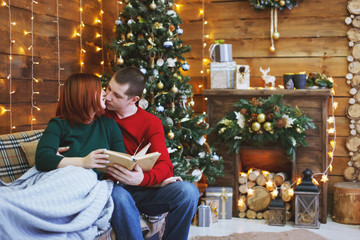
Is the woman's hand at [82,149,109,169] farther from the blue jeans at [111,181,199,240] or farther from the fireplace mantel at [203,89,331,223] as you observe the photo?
the fireplace mantel at [203,89,331,223]

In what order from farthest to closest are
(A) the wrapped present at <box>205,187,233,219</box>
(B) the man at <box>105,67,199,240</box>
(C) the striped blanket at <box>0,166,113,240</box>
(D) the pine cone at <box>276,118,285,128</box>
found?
(A) the wrapped present at <box>205,187,233,219</box> → (D) the pine cone at <box>276,118,285,128</box> → (B) the man at <box>105,67,199,240</box> → (C) the striped blanket at <box>0,166,113,240</box>

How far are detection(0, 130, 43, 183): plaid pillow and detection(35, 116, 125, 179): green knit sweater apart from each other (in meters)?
0.24

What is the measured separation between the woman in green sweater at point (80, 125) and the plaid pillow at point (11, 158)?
0.83ft

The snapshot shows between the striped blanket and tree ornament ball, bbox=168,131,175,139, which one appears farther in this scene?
tree ornament ball, bbox=168,131,175,139

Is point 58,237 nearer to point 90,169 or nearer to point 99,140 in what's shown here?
point 90,169

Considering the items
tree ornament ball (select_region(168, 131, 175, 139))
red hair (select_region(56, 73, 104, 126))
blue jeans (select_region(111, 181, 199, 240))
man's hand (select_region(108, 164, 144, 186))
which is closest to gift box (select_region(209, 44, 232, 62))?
tree ornament ball (select_region(168, 131, 175, 139))

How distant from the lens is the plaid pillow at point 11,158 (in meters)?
2.26

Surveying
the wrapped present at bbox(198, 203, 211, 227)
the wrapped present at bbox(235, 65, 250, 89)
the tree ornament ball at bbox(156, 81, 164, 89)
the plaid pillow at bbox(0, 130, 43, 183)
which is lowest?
the wrapped present at bbox(198, 203, 211, 227)

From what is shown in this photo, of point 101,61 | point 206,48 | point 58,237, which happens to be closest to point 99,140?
point 58,237

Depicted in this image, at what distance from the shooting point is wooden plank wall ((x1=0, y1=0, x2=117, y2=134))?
2.95 m

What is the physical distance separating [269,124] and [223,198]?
0.79m

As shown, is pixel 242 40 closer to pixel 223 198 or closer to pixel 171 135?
pixel 171 135

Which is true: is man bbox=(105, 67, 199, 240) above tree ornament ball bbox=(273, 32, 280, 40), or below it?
below

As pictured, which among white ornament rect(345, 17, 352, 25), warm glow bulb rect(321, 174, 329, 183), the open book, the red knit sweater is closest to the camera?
the open book
